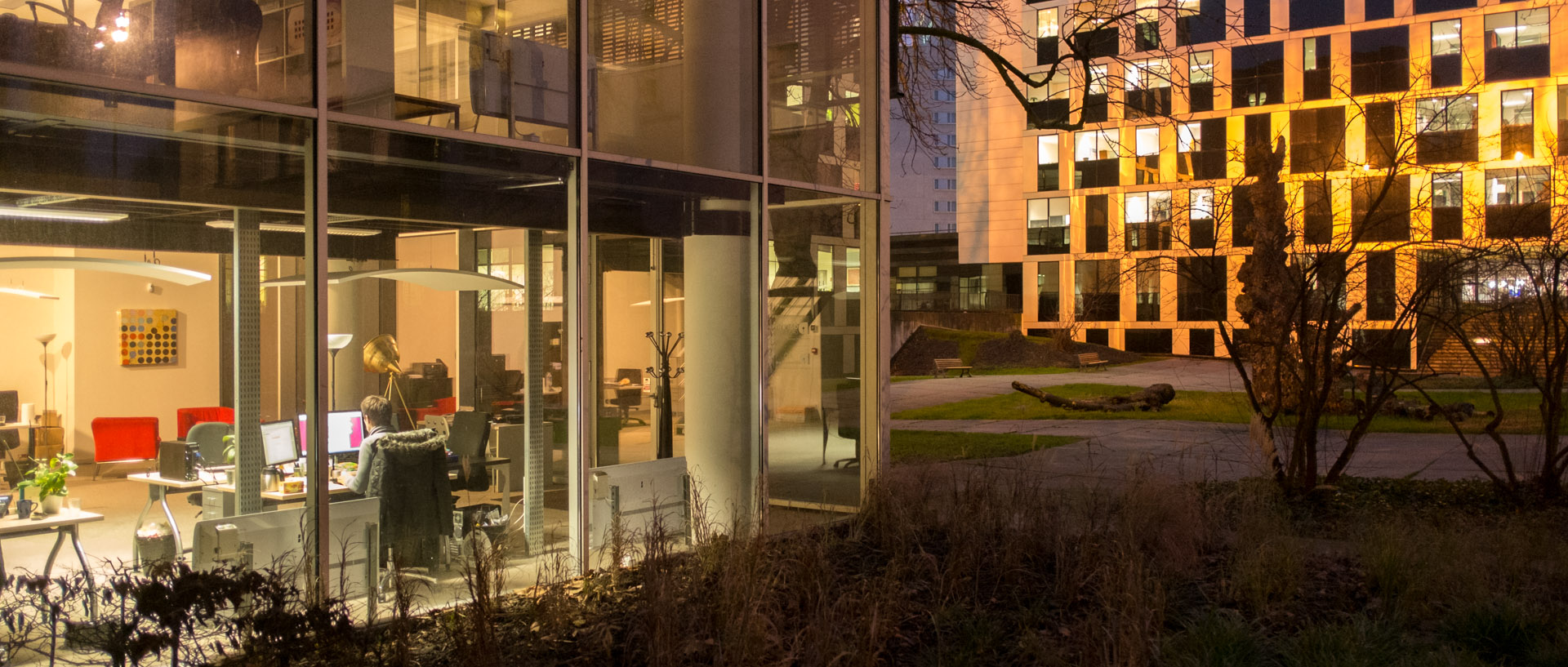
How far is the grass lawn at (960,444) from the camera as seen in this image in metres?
15.0

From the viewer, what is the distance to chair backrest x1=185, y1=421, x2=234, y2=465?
5699 millimetres

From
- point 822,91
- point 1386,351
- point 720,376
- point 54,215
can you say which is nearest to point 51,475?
point 54,215

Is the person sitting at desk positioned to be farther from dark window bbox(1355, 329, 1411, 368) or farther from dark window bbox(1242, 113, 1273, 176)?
dark window bbox(1242, 113, 1273, 176)

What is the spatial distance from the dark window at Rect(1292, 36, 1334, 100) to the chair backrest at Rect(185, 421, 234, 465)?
3717cm

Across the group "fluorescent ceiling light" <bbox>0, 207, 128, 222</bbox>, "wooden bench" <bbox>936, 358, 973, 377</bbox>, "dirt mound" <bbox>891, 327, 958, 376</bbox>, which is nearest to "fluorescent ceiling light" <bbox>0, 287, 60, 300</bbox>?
"fluorescent ceiling light" <bbox>0, 207, 128, 222</bbox>

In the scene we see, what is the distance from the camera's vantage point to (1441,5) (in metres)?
35.2

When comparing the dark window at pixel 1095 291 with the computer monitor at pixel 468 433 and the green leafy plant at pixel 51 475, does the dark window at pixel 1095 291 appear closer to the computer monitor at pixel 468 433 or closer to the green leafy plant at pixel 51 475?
the computer monitor at pixel 468 433

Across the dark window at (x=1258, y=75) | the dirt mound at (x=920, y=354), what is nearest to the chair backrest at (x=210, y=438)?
the dirt mound at (x=920, y=354)

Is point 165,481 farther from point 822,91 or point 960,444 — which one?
point 960,444

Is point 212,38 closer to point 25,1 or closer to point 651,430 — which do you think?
point 25,1

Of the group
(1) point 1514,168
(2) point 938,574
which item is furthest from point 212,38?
(1) point 1514,168

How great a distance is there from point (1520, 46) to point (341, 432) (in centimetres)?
3742

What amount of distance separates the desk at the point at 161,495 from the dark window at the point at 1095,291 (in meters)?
35.5

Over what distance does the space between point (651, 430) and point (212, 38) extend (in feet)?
13.3
